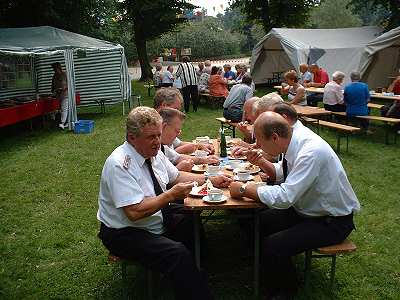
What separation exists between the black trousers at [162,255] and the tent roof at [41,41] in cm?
804

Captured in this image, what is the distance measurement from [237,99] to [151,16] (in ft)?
51.6

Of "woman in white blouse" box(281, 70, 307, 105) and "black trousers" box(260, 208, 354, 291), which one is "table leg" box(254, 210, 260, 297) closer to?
"black trousers" box(260, 208, 354, 291)

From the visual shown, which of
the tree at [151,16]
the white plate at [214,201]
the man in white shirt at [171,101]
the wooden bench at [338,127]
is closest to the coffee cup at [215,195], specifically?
the white plate at [214,201]

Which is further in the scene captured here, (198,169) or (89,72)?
(89,72)

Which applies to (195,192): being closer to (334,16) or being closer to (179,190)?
(179,190)

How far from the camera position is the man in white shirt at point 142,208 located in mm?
2742

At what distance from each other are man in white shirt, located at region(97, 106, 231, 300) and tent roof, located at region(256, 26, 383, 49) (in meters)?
13.6

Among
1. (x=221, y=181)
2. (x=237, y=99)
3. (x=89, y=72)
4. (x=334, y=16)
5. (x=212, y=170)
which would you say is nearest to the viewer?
(x=221, y=181)

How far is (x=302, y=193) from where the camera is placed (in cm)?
289

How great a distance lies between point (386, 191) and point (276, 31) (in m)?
11.7

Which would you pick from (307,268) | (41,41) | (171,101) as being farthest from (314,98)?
(307,268)

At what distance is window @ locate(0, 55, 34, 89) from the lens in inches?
492

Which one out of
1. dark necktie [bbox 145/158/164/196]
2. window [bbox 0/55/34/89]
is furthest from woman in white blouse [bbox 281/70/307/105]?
window [bbox 0/55/34/89]

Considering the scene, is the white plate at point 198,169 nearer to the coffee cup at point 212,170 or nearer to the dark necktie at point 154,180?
the coffee cup at point 212,170
